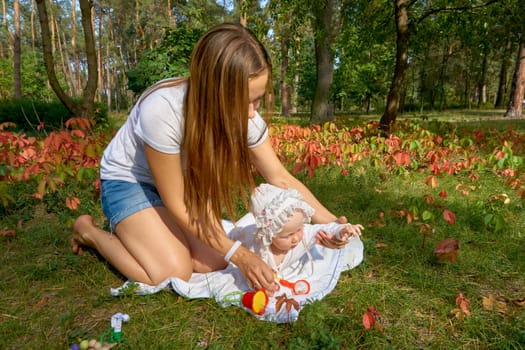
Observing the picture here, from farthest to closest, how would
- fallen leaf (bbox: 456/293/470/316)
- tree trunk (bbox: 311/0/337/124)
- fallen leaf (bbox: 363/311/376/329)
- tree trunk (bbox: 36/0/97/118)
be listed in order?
tree trunk (bbox: 311/0/337/124)
tree trunk (bbox: 36/0/97/118)
fallen leaf (bbox: 456/293/470/316)
fallen leaf (bbox: 363/311/376/329)

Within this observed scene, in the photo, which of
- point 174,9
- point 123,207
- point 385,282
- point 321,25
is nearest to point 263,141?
point 123,207

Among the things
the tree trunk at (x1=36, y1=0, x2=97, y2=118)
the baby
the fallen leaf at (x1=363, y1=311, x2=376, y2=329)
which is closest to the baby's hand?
the baby

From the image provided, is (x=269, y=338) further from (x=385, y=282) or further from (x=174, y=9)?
(x=174, y=9)

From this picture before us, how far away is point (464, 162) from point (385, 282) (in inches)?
120

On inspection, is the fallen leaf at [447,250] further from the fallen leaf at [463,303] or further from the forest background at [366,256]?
the fallen leaf at [463,303]

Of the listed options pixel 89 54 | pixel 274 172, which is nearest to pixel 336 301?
pixel 274 172

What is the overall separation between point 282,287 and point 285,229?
1.34 ft

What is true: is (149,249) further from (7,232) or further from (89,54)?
(89,54)

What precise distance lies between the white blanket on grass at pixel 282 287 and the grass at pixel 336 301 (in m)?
0.05

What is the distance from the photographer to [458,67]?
91.6 ft

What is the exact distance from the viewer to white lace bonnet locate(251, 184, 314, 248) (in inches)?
73.6

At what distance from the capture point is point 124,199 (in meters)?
2.14

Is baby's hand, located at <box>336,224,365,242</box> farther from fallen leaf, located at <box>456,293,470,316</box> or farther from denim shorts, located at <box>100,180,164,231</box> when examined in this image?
denim shorts, located at <box>100,180,164,231</box>

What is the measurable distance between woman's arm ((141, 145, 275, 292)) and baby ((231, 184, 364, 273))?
0.21 m
